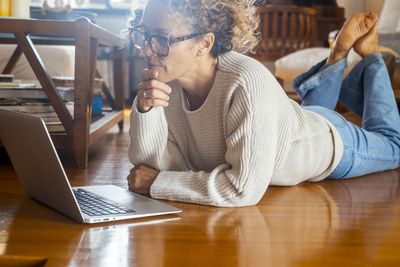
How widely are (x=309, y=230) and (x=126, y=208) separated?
1.27 ft

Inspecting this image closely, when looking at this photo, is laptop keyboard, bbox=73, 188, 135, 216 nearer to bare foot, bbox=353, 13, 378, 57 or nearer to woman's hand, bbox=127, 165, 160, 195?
woman's hand, bbox=127, 165, 160, 195

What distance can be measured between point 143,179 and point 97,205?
0.18 metres

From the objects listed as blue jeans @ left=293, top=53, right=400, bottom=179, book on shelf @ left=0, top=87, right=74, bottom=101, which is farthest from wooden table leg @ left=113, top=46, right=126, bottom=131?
blue jeans @ left=293, top=53, right=400, bottom=179

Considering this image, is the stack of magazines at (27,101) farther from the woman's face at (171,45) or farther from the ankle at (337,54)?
the ankle at (337,54)

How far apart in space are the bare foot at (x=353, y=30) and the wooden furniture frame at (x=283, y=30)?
2066 mm

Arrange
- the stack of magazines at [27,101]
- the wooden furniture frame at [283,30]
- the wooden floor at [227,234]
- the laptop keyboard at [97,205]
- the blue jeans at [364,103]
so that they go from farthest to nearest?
the wooden furniture frame at [283,30] → the stack of magazines at [27,101] → the blue jeans at [364,103] → the laptop keyboard at [97,205] → the wooden floor at [227,234]

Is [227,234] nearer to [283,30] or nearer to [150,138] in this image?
[150,138]

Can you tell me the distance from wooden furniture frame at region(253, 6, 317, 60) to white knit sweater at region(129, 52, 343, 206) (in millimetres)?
2532

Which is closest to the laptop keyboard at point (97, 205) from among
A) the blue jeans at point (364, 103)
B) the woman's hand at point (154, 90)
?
the woman's hand at point (154, 90)

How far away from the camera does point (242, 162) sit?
4.02 feet

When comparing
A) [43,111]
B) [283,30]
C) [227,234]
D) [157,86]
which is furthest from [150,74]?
[283,30]

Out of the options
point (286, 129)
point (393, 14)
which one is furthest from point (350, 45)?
point (393, 14)

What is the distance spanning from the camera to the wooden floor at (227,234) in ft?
3.20

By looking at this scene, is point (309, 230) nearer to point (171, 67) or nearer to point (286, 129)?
point (286, 129)
